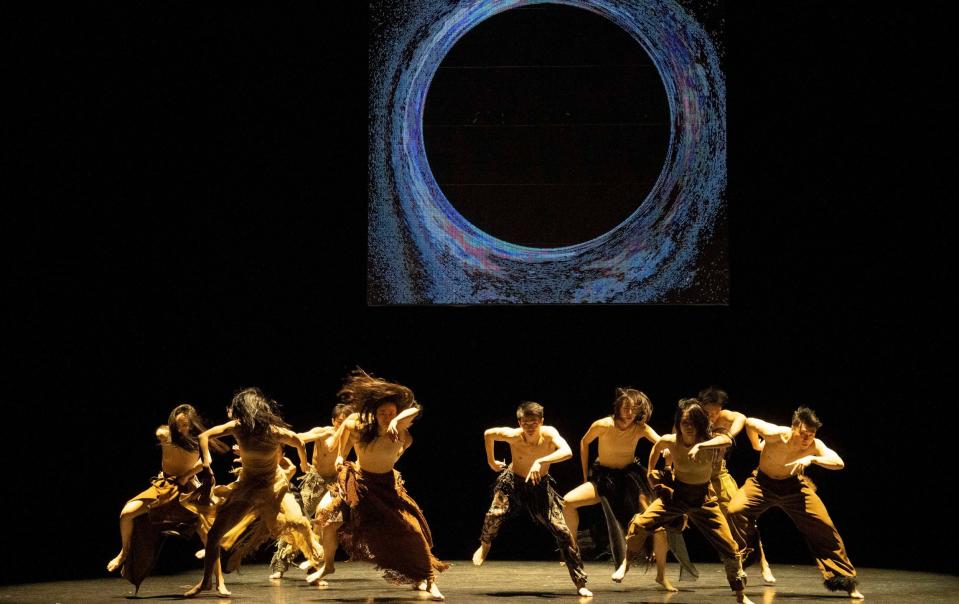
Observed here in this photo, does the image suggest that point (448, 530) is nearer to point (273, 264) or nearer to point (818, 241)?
point (273, 264)

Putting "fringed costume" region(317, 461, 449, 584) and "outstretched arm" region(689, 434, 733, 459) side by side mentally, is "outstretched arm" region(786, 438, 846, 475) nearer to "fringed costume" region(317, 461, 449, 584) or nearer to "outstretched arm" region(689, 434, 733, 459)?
"outstretched arm" region(689, 434, 733, 459)

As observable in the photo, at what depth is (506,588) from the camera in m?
7.06

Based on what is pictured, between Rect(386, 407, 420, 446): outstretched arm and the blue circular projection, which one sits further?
the blue circular projection

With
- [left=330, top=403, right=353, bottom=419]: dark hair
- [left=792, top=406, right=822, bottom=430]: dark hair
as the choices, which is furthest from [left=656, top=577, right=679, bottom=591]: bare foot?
[left=330, top=403, right=353, bottom=419]: dark hair

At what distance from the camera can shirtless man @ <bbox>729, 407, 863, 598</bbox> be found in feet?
22.0

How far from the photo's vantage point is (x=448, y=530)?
9086 mm

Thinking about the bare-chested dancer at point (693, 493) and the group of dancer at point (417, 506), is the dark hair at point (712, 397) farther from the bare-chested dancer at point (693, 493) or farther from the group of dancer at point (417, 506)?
the bare-chested dancer at point (693, 493)

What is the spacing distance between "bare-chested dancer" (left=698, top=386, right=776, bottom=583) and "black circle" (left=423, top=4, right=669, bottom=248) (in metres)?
1.52

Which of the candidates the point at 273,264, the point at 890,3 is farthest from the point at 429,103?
the point at 890,3

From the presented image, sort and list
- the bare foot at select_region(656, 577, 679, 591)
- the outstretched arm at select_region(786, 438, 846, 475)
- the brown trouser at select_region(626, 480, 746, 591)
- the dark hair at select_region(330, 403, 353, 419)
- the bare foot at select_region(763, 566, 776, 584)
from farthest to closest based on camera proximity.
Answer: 1. the dark hair at select_region(330, 403, 353, 419)
2. the bare foot at select_region(763, 566, 776, 584)
3. the bare foot at select_region(656, 577, 679, 591)
4. the outstretched arm at select_region(786, 438, 846, 475)
5. the brown trouser at select_region(626, 480, 746, 591)

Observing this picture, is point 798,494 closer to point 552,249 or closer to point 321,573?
point 552,249

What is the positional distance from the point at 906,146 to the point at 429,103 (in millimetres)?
3166

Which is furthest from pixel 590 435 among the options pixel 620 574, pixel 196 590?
pixel 196 590

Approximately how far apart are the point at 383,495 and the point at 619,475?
4.88ft
